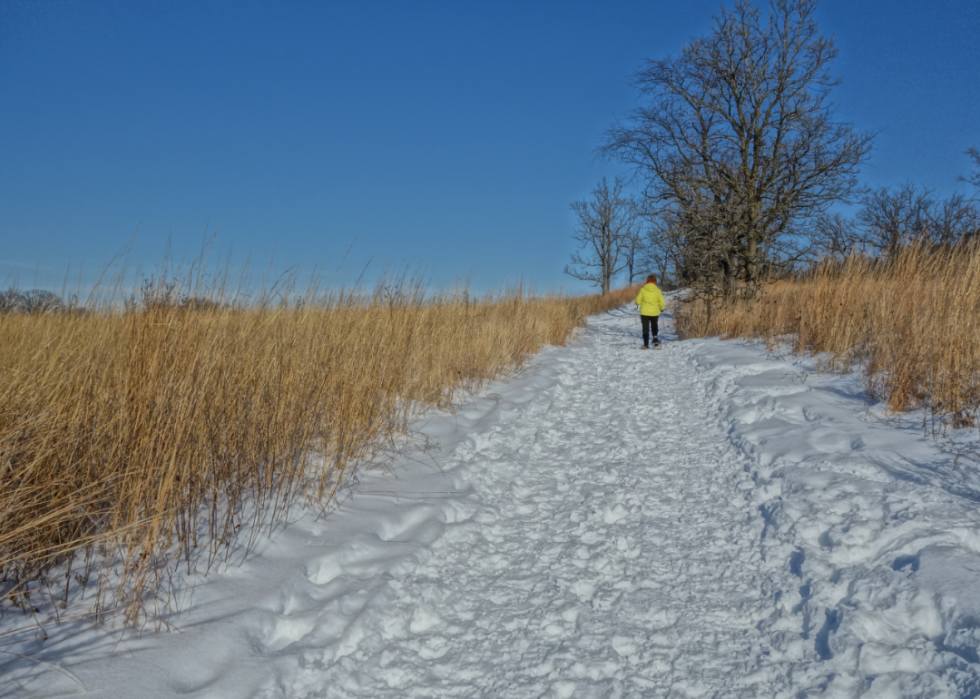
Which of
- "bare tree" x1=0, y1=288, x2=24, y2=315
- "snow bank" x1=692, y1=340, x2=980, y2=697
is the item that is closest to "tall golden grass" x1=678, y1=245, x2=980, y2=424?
"snow bank" x1=692, y1=340, x2=980, y2=697

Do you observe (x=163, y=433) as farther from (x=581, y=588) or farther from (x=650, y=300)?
(x=650, y=300)

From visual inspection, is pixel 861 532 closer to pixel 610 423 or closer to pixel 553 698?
pixel 553 698

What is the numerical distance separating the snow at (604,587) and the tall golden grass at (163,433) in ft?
0.83

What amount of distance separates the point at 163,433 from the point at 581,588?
2.17 m

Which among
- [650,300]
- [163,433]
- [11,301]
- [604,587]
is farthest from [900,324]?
[11,301]

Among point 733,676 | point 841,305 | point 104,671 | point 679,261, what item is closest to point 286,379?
point 104,671

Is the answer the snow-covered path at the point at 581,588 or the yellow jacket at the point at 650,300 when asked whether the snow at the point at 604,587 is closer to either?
the snow-covered path at the point at 581,588

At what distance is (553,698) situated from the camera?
203cm

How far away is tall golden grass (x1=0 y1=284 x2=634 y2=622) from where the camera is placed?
241 cm

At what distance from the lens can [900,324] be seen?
18.2 feet

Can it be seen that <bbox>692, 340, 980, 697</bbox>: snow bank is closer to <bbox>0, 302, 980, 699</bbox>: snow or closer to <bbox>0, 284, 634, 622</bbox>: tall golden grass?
<bbox>0, 302, 980, 699</bbox>: snow

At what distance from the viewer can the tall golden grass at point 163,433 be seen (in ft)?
7.89

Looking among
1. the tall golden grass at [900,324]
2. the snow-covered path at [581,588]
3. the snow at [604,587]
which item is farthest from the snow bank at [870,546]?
the tall golden grass at [900,324]

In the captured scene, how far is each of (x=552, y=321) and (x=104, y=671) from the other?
433 inches
